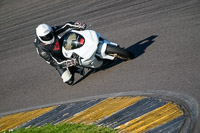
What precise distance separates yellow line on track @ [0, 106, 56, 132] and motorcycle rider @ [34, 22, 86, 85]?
0.93 m

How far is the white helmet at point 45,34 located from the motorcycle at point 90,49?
1.09 feet

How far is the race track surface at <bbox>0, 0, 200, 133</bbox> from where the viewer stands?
7.68 metres

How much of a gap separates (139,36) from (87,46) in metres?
2.00

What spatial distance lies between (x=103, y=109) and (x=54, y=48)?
214cm

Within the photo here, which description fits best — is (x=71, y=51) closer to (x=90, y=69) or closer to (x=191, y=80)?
(x=90, y=69)

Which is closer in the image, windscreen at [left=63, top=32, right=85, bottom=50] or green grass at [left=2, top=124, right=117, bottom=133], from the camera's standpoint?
green grass at [left=2, top=124, right=117, bottom=133]

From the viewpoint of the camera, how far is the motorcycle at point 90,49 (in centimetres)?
848

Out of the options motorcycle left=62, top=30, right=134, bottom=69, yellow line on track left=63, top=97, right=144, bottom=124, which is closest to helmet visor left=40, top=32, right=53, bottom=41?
motorcycle left=62, top=30, right=134, bottom=69

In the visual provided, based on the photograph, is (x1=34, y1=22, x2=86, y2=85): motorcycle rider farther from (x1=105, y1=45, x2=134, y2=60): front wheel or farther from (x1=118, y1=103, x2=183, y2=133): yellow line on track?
(x1=118, y1=103, x2=183, y2=133): yellow line on track

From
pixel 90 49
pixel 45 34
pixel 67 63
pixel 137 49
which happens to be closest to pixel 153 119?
pixel 90 49

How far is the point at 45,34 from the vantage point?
8500 millimetres

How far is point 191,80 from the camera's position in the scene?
6949 mm

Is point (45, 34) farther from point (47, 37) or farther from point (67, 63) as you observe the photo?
point (67, 63)

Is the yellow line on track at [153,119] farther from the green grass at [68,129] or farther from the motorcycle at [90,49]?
the motorcycle at [90,49]
